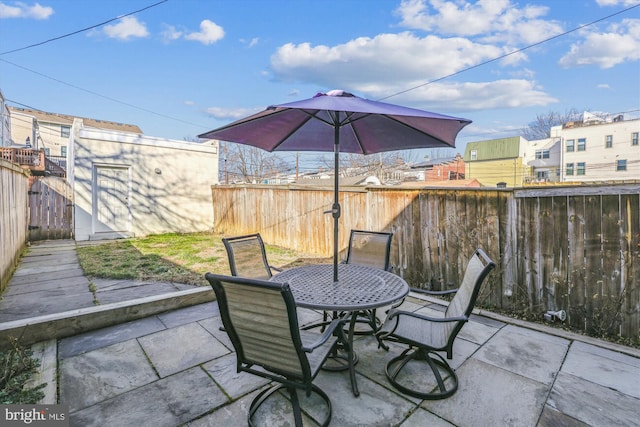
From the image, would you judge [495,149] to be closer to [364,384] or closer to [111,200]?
[111,200]

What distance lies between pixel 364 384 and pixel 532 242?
2639 mm

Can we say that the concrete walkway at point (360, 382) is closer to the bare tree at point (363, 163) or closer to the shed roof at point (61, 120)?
the bare tree at point (363, 163)

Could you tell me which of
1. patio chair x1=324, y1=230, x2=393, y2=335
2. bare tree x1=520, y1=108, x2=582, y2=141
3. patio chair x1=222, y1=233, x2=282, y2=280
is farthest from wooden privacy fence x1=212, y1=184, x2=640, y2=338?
bare tree x1=520, y1=108, x2=582, y2=141

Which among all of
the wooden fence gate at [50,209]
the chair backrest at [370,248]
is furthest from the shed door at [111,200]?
the chair backrest at [370,248]

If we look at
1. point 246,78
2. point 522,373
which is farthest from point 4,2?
point 522,373

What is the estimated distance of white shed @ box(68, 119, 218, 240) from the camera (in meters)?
8.79

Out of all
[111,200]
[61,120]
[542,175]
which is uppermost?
[61,120]

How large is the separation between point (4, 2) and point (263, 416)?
39.7 feet

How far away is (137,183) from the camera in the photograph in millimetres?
9727

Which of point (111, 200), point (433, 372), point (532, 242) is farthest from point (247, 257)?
point (111, 200)

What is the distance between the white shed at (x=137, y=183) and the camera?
8789 millimetres

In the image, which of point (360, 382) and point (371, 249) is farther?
point (371, 249)

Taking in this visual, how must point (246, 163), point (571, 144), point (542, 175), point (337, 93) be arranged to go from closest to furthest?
point (337, 93)
point (246, 163)
point (571, 144)
point (542, 175)

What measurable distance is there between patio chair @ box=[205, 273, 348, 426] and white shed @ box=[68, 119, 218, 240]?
9.43 metres
